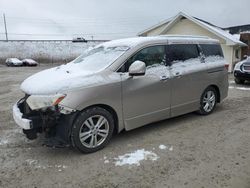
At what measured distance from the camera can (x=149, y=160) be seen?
3.82 meters

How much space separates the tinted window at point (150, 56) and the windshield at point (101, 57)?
0.23 meters

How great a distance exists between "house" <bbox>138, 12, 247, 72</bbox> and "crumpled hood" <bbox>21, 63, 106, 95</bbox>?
588 inches

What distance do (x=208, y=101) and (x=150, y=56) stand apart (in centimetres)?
215

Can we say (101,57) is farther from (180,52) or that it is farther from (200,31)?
(200,31)

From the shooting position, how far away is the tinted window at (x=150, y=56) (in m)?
4.55

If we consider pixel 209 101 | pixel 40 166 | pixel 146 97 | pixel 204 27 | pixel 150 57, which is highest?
pixel 204 27

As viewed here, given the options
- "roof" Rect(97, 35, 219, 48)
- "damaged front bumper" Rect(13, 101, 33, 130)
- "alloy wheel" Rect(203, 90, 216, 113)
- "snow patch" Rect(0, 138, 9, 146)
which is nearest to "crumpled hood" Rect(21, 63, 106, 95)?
"damaged front bumper" Rect(13, 101, 33, 130)

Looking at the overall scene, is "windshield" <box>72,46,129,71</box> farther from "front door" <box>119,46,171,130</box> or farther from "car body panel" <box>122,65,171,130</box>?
"car body panel" <box>122,65,171,130</box>

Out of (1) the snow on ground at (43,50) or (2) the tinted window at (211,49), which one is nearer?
(2) the tinted window at (211,49)

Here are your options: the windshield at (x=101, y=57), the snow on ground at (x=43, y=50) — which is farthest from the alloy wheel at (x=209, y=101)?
the snow on ground at (x=43, y=50)

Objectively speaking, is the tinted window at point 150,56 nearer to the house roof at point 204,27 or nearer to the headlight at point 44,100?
the headlight at point 44,100

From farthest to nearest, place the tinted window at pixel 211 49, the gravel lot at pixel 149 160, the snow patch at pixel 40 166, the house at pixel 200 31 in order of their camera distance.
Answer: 1. the house at pixel 200 31
2. the tinted window at pixel 211 49
3. the snow patch at pixel 40 166
4. the gravel lot at pixel 149 160

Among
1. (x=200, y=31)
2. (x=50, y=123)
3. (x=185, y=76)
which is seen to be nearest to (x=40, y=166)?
(x=50, y=123)

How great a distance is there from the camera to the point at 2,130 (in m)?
5.34
